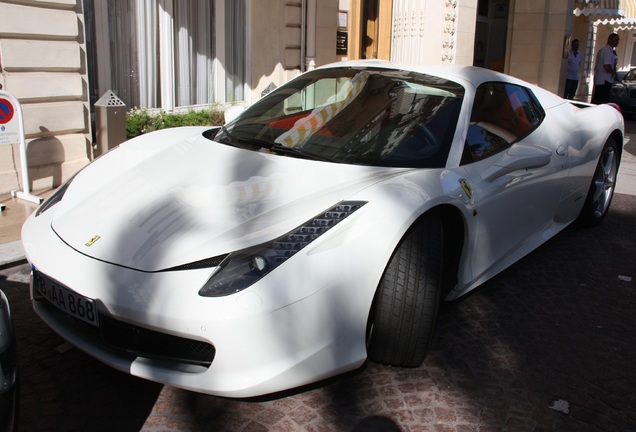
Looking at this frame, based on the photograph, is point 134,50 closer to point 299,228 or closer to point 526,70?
point 299,228

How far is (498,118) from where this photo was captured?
4.07m

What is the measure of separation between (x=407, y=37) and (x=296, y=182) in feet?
33.5

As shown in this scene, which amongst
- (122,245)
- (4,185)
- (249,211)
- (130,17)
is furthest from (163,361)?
(130,17)

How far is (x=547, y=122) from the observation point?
4.60 metres

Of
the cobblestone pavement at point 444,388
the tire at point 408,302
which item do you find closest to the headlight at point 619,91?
the cobblestone pavement at point 444,388

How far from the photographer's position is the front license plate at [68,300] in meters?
2.65

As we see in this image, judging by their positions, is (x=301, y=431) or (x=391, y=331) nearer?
(x=301, y=431)

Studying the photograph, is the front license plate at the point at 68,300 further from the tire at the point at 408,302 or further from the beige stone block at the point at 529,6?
the beige stone block at the point at 529,6

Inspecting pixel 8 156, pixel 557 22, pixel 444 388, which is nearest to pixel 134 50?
pixel 8 156

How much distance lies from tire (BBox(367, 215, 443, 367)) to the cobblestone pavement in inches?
6.6

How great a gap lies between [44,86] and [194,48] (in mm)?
2975

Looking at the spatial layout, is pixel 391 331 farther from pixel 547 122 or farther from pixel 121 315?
pixel 547 122

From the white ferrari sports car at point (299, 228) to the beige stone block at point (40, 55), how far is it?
3.28 meters

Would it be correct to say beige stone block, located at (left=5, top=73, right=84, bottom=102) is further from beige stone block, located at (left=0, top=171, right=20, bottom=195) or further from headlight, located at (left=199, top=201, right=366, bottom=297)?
headlight, located at (left=199, top=201, right=366, bottom=297)
